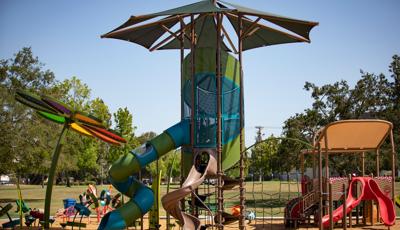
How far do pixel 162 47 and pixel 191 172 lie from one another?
7.32m

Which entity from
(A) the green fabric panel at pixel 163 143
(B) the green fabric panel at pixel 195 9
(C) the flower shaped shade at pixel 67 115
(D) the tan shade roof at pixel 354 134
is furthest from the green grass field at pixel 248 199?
(B) the green fabric panel at pixel 195 9

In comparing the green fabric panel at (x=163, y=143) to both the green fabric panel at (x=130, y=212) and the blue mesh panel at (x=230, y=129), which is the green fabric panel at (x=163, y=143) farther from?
the green fabric panel at (x=130, y=212)

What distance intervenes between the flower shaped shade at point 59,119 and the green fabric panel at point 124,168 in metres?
0.57

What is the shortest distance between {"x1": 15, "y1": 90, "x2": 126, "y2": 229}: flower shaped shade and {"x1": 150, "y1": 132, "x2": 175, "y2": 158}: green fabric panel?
0.98 meters

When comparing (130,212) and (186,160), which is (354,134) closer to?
(186,160)

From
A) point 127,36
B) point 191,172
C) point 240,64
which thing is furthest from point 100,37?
point 191,172

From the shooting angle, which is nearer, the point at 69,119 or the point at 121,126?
the point at 69,119

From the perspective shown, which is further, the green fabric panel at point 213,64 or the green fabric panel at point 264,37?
the green fabric panel at point 264,37

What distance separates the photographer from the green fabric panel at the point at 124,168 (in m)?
13.7

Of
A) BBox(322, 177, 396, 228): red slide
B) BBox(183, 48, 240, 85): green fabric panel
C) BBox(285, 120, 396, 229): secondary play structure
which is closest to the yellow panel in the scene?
BBox(183, 48, 240, 85): green fabric panel

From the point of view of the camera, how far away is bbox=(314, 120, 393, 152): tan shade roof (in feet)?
50.6

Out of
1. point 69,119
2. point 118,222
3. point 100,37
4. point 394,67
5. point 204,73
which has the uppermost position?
point 394,67

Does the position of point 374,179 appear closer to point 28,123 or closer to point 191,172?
point 191,172

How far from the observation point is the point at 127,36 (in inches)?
674
